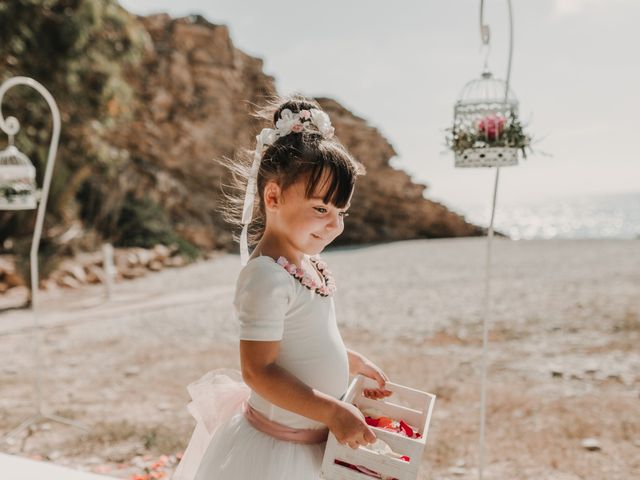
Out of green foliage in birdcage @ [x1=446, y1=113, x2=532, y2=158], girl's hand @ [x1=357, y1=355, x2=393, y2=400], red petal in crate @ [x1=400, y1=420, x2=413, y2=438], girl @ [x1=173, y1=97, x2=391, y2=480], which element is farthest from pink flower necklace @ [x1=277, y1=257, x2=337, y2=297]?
green foliage in birdcage @ [x1=446, y1=113, x2=532, y2=158]

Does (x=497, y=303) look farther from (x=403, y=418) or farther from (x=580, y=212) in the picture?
(x=580, y=212)

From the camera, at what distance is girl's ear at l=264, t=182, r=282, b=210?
1417 mm

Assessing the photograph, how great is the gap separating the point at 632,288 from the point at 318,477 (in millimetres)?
8535

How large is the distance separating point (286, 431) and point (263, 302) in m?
0.38

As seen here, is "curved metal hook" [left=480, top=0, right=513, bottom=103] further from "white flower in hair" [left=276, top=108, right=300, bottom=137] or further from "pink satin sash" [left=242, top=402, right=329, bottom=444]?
"pink satin sash" [left=242, top=402, right=329, bottom=444]

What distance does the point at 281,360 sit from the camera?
55.6 inches

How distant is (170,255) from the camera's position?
12.8 meters

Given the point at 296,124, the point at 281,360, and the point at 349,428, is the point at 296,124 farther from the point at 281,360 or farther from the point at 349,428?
the point at 349,428

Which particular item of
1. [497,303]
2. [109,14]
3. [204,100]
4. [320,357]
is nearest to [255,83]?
[204,100]

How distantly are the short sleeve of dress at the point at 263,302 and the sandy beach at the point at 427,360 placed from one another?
2020 millimetres

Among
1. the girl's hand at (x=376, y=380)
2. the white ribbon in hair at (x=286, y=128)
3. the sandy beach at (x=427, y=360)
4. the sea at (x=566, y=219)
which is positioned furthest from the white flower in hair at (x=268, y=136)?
the sea at (x=566, y=219)

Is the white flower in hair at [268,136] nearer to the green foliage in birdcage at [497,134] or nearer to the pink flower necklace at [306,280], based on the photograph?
the pink flower necklace at [306,280]

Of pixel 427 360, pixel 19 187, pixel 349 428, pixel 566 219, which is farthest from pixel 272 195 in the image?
pixel 566 219

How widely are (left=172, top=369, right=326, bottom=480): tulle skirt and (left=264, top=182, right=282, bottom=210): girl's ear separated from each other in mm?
605
